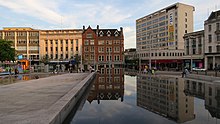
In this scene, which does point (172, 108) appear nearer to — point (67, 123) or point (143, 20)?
point (67, 123)

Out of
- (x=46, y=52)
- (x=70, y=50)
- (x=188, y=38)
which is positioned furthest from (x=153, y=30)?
(x=46, y=52)

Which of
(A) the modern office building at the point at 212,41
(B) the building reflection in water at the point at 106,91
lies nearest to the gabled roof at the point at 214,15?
(A) the modern office building at the point at 212,41

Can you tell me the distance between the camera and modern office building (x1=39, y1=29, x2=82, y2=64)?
Result: 7712cm

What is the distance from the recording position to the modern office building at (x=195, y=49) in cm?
5926

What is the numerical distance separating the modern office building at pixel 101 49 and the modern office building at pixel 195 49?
25501 mm

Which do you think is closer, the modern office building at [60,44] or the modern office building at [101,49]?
the modern office building at [60,44]

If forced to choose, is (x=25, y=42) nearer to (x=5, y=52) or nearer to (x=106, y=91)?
(x=5, y=52)

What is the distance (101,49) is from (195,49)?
3581cm

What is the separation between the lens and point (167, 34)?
3514 inches

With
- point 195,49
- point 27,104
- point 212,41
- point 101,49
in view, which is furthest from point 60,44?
point 27,104

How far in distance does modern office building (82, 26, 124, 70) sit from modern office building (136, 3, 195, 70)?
13071 mm

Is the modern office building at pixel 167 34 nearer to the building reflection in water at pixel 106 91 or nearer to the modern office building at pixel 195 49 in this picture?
the modern office building at pixel 195 49

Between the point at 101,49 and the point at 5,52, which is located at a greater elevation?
the point at 101,49

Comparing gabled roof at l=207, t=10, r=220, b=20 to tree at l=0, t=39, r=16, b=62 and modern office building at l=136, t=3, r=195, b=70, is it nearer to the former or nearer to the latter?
modern office building at l=136, t=3, r=195, b=70
